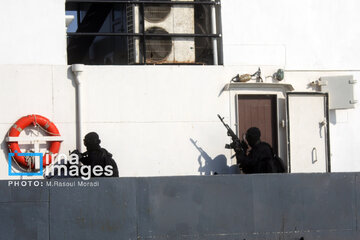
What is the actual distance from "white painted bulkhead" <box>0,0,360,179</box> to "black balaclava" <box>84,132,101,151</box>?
1.74 feet

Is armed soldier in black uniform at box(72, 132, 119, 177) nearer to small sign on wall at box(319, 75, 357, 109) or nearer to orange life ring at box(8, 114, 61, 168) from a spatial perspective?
orange life ring at box(8, 114, 61, 168)

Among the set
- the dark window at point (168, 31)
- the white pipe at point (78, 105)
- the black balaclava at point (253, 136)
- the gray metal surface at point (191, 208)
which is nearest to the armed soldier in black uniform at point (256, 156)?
the black balaclava at point (253, 136)

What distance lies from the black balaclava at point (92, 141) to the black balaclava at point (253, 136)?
1631mm

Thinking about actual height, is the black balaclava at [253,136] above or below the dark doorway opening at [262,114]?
→ below

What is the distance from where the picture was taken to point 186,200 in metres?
7.59

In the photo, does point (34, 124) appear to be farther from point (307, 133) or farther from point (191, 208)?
point (307, 133)

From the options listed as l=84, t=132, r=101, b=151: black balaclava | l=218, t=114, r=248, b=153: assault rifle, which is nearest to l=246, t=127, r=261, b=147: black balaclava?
l=218, t=114, r=248, b=153: assault rifle

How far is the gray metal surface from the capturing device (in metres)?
7.30

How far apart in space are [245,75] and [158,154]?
1.37 metres

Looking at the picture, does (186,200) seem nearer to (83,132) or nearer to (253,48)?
(83,132)

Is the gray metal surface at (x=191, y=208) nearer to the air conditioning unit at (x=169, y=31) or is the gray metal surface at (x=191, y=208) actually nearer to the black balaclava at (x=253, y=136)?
the black balaclava at (x=253, y=136)

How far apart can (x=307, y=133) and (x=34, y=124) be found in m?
3.19

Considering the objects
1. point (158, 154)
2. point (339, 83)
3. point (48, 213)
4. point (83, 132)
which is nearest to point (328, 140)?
point (339, 83)

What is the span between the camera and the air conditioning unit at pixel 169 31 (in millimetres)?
8750
